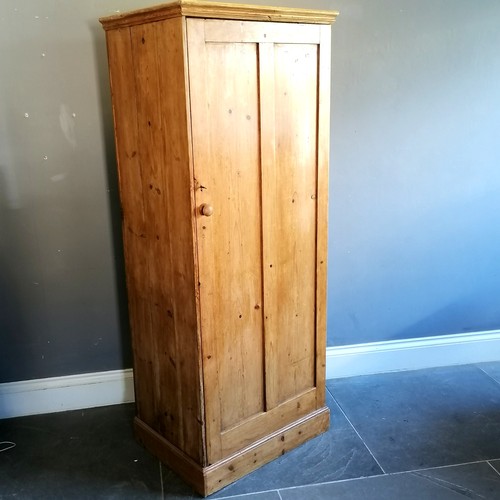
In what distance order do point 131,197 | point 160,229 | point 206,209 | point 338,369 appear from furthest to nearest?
point 338,369, point 131,197, point 160,229, point 206,209

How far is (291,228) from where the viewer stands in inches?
81.0

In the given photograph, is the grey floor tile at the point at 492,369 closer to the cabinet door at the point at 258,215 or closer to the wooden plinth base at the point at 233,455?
the wooden plinth base at the point at 233,455

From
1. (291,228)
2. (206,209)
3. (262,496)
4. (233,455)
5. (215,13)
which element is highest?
(215,13)

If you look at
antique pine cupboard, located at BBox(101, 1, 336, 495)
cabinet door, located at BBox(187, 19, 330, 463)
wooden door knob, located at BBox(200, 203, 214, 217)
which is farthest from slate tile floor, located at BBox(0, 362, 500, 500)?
wooden door knob, located at BBox(200, 203, 214, 217)

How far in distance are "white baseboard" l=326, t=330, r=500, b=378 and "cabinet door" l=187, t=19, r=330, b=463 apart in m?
0.56

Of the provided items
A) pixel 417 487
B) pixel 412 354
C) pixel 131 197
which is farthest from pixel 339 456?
pixel 131 197

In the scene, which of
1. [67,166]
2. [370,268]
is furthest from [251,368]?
[67,166]

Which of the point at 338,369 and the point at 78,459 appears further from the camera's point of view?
the point at 338,369

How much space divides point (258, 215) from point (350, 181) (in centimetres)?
78

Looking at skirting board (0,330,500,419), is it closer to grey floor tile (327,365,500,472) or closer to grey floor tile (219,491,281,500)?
grey floor tile (327,365,500,472)

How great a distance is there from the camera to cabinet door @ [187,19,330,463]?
5.78 feet

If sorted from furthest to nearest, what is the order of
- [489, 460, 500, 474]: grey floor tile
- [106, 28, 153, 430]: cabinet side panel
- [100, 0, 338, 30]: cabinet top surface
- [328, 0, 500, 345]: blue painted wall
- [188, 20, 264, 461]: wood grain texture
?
1. [328, 0, 500, 345]: blue painted wall
2. [489, 460, 500, 474]: grey floor tile
3. [106, 28, 153, 430]: cabinet side panel
4. [188, 20, 264, 461]: wood grain texture
5. [100, 0, 338, 30]: cabinet top surface

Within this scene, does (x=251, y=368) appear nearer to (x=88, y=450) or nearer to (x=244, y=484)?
(x=244, y=484)

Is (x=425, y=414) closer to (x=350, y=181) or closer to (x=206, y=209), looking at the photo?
(x=350, y=181)
